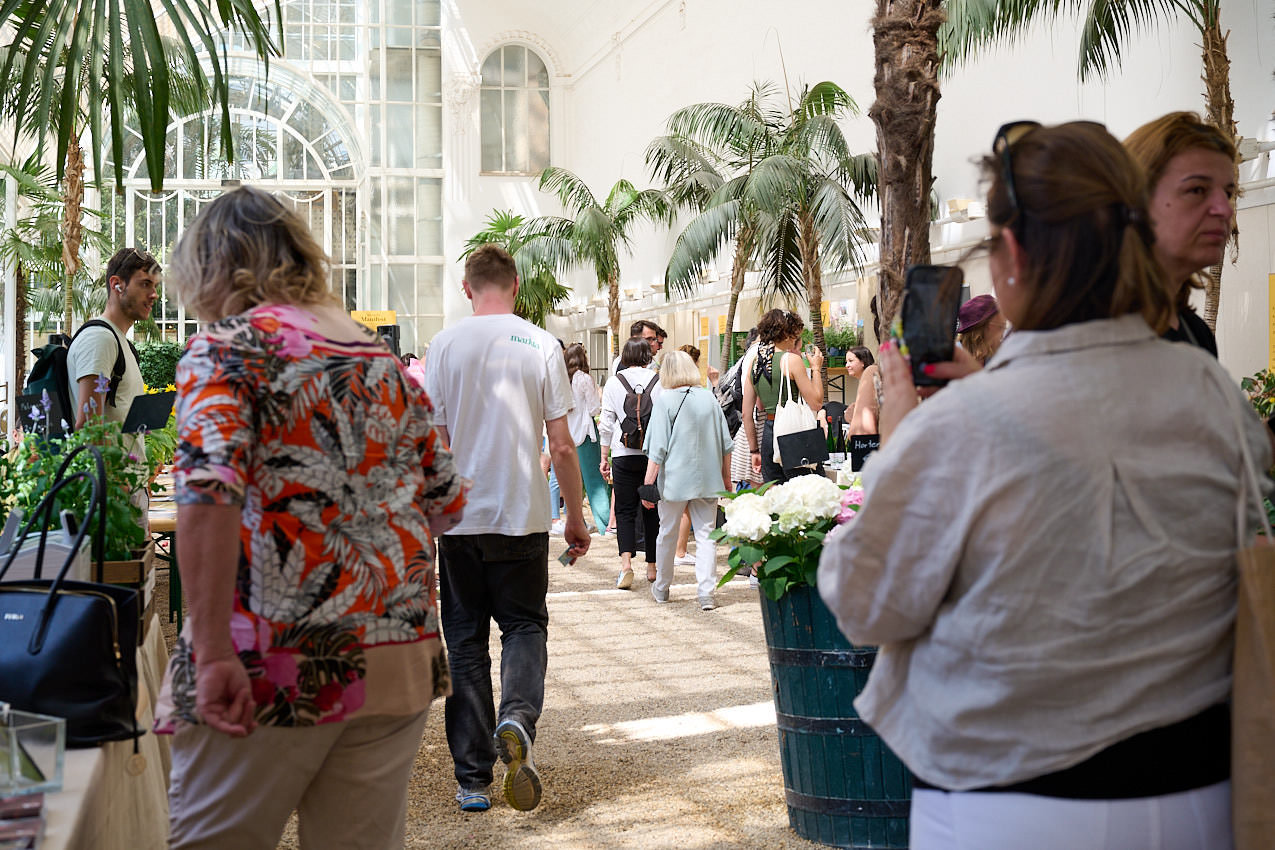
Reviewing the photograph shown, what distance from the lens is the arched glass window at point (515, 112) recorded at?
29250 mm

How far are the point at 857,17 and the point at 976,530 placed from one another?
50.9 ft

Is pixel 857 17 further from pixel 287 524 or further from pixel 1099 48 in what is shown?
pixel 287 524

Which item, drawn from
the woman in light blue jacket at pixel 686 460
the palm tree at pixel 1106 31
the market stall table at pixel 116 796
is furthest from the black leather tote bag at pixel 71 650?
the palm tree at pixel 1106 31

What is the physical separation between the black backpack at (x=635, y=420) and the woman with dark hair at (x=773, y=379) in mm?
653

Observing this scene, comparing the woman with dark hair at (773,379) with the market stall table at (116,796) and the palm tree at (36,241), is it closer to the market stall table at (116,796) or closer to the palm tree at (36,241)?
the market stall table at (116,796)

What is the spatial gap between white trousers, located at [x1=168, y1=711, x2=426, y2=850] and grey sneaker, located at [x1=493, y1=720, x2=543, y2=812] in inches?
70.4

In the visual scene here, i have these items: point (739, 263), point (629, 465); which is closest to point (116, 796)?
point (629, 465)

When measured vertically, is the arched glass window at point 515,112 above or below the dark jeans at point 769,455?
above

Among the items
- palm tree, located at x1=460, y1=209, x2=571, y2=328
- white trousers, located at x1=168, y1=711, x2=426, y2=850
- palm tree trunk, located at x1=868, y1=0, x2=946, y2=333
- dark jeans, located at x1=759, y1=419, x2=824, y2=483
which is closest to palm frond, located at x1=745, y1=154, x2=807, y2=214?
dark jeans, located at x1=759, y1=419, x2=824, y2=483

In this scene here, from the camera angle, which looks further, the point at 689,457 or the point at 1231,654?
the point at 689,457

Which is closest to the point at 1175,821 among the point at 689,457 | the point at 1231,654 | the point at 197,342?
the point at 1231,654

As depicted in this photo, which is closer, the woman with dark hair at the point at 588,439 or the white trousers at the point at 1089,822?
the white trousers at the point at 1089,822

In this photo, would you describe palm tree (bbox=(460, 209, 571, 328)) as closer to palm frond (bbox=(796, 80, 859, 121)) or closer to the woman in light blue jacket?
palm frond (bbox=(796, 80, 859, 121))

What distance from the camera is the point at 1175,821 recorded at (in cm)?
133
